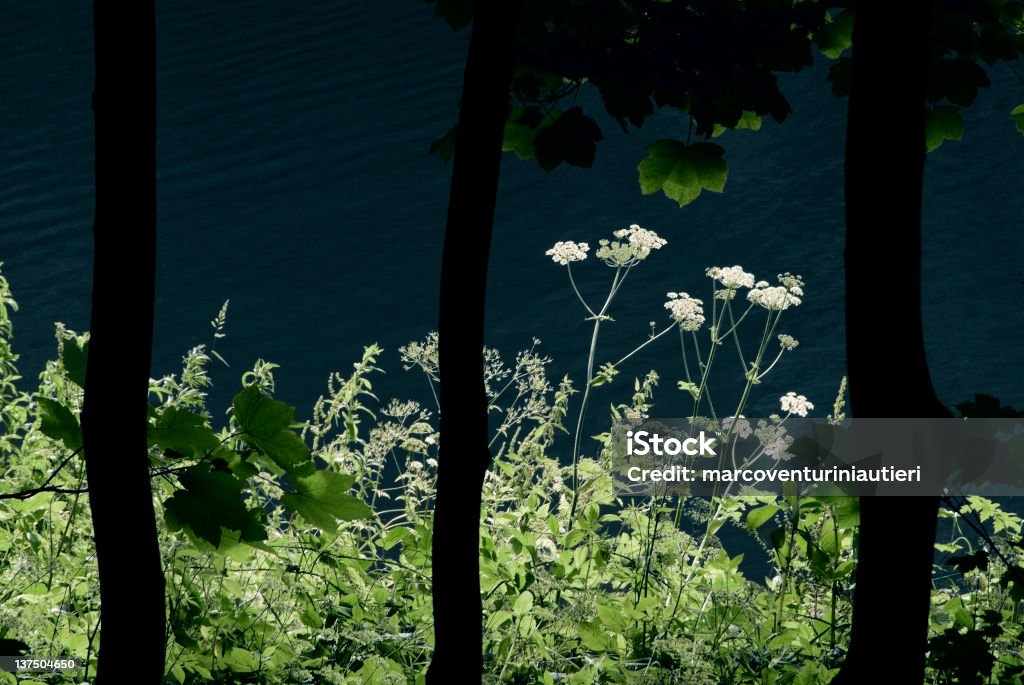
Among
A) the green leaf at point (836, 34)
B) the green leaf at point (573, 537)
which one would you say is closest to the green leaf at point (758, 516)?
the green leaf at point (573, 537)

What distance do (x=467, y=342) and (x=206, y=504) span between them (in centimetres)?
48

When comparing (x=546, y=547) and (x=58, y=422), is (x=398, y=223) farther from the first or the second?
(x=58, y=422)

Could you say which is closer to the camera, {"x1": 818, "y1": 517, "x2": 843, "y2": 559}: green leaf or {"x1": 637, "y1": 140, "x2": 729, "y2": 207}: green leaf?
{"x1": 637, "y1": 140, "x2": 729, "y2": 207}: green leaf

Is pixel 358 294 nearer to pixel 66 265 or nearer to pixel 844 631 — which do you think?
pixel 66 265

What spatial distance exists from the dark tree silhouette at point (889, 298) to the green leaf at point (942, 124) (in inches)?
30.6

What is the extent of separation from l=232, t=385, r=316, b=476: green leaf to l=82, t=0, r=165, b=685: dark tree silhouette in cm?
17

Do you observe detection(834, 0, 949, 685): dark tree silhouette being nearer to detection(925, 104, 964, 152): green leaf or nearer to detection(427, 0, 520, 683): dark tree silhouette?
detection(427, 0, 520, 683): dark tree silhouette

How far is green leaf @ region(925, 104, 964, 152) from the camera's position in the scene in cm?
229

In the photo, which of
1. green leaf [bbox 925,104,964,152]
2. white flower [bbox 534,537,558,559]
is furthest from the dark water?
green leaf [bbox 925,104,964,152]

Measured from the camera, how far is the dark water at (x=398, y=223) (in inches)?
348

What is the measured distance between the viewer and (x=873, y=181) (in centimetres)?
157

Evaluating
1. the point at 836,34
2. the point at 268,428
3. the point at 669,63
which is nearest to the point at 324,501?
the point at 268,428

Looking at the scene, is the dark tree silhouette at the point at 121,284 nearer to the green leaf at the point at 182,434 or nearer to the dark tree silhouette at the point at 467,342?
the green leaf at the point at 182,434

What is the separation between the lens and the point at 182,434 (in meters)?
1.59
